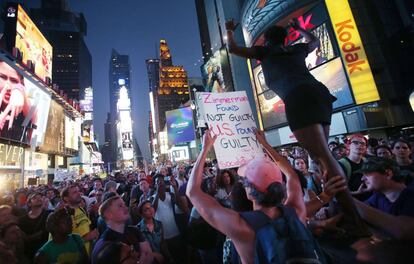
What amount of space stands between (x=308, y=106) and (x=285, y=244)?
103 cm

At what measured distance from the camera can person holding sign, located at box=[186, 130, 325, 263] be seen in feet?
4.88

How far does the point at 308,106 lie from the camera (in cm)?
194

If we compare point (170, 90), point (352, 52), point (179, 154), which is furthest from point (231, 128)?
point (170, 90)

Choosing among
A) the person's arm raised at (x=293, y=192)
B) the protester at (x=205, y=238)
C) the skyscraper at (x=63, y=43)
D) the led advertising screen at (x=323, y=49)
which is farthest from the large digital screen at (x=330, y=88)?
the skyscraper at (x=63, y=43)

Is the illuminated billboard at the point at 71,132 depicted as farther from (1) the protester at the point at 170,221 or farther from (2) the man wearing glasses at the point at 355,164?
(2) the man wearing glasses at the point at 355,164

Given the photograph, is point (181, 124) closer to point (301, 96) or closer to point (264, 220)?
point (301, 96)

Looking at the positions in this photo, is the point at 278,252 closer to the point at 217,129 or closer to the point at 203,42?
the point at 217,129

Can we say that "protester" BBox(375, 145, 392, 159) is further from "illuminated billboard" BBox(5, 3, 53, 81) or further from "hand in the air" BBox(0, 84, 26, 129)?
"illuminated billboard" BBox(5, 3, 53, 81)

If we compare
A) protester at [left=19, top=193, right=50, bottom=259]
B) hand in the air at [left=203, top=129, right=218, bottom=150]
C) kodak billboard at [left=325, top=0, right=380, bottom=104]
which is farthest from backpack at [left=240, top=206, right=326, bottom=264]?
kodak billboard at [left=325, top=0, right=380, bottom=104]

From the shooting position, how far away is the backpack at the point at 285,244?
4.74 feet

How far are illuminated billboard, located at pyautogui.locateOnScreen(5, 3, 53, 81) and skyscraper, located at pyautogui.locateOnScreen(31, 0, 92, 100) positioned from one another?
92027 millimetres

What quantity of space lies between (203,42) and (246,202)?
272 feet

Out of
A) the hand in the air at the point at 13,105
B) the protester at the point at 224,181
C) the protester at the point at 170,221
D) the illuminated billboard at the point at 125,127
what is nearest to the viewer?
the protester at the point at 170,221

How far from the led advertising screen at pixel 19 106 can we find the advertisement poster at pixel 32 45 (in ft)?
14.7
